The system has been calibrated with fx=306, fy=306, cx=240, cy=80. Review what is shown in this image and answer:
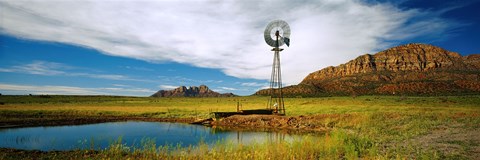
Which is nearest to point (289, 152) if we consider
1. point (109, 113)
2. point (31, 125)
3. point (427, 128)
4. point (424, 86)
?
point (427, 128)

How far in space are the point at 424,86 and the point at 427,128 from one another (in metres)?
124

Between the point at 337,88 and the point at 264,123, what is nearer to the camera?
the point at 264,123

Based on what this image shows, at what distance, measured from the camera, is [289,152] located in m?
12.3

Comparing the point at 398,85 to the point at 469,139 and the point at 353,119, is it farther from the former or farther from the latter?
the point at 469,139

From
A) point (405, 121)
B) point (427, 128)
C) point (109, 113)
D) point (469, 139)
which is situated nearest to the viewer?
point (469, 139)

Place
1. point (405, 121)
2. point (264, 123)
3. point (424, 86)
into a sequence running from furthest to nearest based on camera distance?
point (424, 86) < point (264, 123) < point (405, 121)

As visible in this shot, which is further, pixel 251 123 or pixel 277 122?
pixel 251 123

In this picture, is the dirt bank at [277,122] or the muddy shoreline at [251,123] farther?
the dirt bank at [277,122]

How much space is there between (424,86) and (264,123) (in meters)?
122

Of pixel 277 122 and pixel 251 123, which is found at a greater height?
pixel 277 122

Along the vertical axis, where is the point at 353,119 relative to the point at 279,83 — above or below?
below

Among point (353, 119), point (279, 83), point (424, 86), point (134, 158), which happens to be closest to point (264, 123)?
point (279, 83)

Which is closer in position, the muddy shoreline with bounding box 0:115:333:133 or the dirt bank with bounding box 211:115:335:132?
the muddy shoreline with bounding box 0:115:333:133

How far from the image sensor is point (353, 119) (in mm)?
27984
